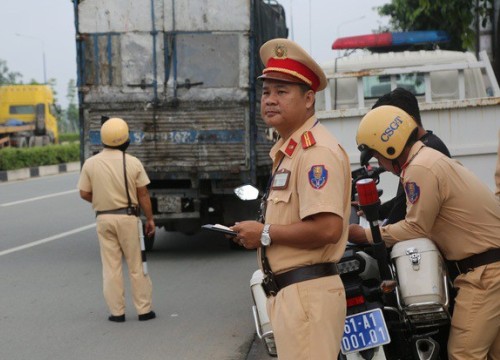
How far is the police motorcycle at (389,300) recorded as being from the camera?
454 centimetres

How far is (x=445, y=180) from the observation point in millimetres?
4617

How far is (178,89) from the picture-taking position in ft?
40.5

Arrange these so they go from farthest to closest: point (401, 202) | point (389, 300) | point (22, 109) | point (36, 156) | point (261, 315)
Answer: point (22, 109) → point (36, 156) → point (401, 202) → point (389, 300) → point (261, 315)

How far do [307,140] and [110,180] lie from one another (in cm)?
522

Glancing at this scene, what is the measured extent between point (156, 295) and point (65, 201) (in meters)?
12.7

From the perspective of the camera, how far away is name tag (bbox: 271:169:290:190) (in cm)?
386

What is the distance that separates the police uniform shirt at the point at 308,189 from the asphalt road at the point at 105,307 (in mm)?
3585

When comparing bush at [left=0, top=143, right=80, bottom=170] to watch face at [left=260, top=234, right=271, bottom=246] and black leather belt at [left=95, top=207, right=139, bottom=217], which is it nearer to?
black leather belt at [left=95, top=207, right=139, bottom=217]

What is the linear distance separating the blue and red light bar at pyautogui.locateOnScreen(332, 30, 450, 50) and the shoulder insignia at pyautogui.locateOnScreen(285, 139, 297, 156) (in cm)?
1476

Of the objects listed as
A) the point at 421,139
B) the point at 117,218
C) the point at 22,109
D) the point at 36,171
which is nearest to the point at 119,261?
the point at 117,218

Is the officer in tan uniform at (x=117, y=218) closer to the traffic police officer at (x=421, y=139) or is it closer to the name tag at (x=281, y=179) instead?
the traffic police officer at (x=421, y=139)

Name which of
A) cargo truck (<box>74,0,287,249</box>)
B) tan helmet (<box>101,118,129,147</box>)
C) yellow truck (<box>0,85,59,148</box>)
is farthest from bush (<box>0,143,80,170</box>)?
tan helmet (<box>101,118,129,147</box>)

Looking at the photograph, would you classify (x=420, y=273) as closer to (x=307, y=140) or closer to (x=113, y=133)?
(x=307, y=140)

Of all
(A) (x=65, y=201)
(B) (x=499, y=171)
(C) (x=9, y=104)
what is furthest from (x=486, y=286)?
(C) (x=9, y=104)
